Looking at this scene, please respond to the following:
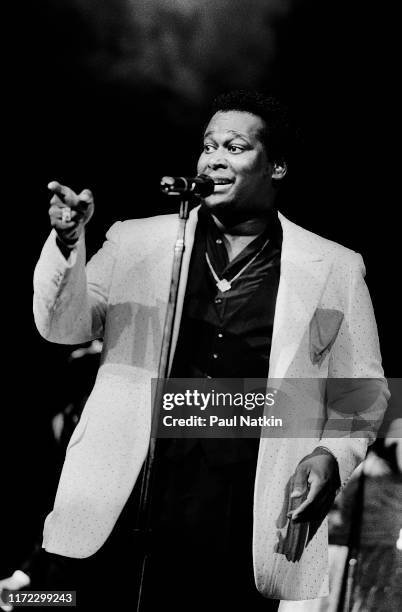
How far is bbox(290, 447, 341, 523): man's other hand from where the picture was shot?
2115 millimetres

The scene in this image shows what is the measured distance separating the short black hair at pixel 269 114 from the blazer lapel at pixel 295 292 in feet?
0.89

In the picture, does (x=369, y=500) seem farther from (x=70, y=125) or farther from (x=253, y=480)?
(x=70, y=125)

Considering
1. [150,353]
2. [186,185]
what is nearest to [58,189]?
[186,185]

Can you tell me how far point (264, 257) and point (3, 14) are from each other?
1315 millimetres

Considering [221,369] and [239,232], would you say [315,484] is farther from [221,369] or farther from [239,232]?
[239,232]

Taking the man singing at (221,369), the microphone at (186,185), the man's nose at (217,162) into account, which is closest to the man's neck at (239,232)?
the man singing at (221,369)

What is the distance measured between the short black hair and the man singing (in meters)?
0.04

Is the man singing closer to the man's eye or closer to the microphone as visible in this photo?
the man's eye

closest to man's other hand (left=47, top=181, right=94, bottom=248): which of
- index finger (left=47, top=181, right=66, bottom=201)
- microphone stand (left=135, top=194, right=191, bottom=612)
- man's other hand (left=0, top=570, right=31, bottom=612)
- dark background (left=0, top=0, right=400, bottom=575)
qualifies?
index finger (left=47, top=181, right=66, bottom=201)

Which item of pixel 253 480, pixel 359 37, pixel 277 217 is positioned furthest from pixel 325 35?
pixel 253 480

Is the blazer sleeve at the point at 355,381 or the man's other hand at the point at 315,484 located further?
the blazer sleeve at the point at 355,381

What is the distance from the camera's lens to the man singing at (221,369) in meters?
2.15

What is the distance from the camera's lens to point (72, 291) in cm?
205

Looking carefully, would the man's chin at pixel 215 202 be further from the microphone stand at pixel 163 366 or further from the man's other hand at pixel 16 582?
the man's other hand at pixel 16 582
